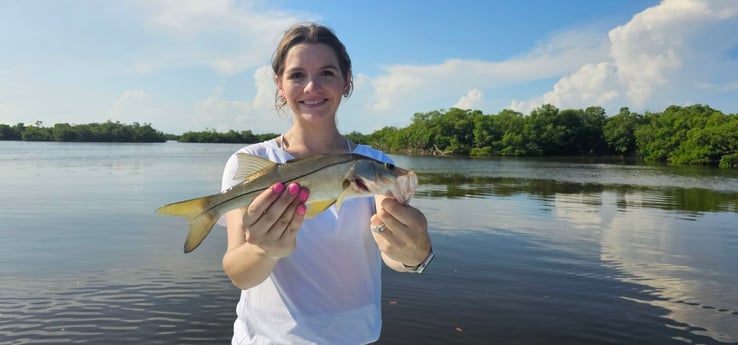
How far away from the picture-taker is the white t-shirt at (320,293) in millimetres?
2627

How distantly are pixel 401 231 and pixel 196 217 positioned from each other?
119 centimetres

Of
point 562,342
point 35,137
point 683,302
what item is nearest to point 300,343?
point 562,342

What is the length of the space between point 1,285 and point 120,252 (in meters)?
3.04

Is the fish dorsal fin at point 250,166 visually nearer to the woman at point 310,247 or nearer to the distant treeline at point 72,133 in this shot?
the woman at point 310,247

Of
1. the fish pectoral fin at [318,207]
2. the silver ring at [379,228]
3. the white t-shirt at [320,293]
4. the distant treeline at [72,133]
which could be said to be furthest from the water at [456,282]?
the distant treeline at [72,133]

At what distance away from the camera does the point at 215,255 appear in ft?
42.2

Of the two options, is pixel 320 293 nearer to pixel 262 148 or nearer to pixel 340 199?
pixel 340 199

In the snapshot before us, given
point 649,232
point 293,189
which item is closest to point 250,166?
point 293,189

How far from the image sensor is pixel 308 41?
9.61 ft

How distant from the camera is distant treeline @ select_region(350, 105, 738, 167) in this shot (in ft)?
337

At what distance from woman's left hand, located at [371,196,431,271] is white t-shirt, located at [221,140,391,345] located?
18 centimetres

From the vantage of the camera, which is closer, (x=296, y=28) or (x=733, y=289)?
(x=296, y=28)

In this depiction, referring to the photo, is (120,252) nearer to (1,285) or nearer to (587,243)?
(1,285)

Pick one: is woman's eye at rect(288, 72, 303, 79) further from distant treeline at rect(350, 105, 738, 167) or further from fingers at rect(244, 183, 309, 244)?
distant treeline at rect(350, 105, 738, 167)
